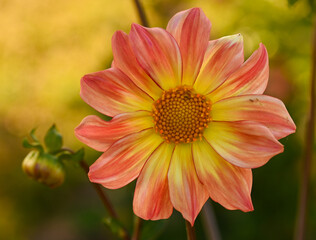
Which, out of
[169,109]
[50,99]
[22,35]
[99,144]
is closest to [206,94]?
[169,109]

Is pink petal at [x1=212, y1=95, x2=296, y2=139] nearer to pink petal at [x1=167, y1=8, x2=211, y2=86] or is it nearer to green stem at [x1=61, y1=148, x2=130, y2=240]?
pink petal at [x1=167, y1=8, x2=211, y2=86]

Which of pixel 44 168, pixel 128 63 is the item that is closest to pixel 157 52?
pixel 128 63

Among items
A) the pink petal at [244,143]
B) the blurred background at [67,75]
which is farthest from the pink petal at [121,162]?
the blurred background at [67,75]

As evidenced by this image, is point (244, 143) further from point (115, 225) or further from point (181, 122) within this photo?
point (115, 225)

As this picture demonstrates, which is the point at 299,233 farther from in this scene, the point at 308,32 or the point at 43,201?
the point at 43,201

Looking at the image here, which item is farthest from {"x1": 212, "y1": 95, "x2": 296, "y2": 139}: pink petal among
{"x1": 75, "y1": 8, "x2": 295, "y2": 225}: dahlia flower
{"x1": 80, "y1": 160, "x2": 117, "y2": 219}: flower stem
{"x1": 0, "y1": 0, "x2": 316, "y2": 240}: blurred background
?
{"x1": 0, "y1": 0, "x2": 316, "y2": 240}: blurred background

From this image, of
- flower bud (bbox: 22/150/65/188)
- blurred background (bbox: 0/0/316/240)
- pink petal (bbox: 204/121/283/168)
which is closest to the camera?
pink petal (bbox: 204/121/283/168)

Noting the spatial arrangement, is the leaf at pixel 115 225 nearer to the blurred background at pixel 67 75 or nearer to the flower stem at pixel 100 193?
the flower stem at pixel 100 193
